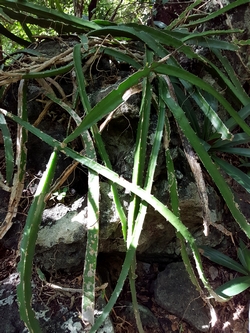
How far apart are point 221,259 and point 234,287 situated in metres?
0.10

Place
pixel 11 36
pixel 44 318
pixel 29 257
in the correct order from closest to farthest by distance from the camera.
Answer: pixel 29 257, pixel 44 318, pixel 11 36

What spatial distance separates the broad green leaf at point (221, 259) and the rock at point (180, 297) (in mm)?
98

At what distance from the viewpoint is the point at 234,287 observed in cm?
95

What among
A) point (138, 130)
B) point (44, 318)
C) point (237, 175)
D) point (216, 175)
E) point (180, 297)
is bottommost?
point (180, 297)

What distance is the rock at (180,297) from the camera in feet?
3.12

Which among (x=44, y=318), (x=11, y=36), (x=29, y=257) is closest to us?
(x=29, y=257)

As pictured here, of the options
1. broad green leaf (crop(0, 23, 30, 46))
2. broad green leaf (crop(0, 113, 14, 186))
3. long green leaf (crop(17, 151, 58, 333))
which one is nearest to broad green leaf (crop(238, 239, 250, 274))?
long green leaf (crop(17, 151, 58, 333))

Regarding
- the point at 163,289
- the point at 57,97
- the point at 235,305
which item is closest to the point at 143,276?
the point at 163,289

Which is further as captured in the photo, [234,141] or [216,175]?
[234,141]

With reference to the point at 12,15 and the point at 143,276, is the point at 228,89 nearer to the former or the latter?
the point at 143,276

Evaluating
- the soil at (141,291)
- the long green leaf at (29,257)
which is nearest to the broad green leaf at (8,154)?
the soil at (141,291)

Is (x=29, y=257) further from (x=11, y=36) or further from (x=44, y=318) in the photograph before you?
(x=11, y=36)

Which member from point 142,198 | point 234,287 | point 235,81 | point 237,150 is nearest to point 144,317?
point 234,287

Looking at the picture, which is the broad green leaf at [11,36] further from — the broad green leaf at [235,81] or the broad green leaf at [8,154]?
the broad green leaf at [235,81]
